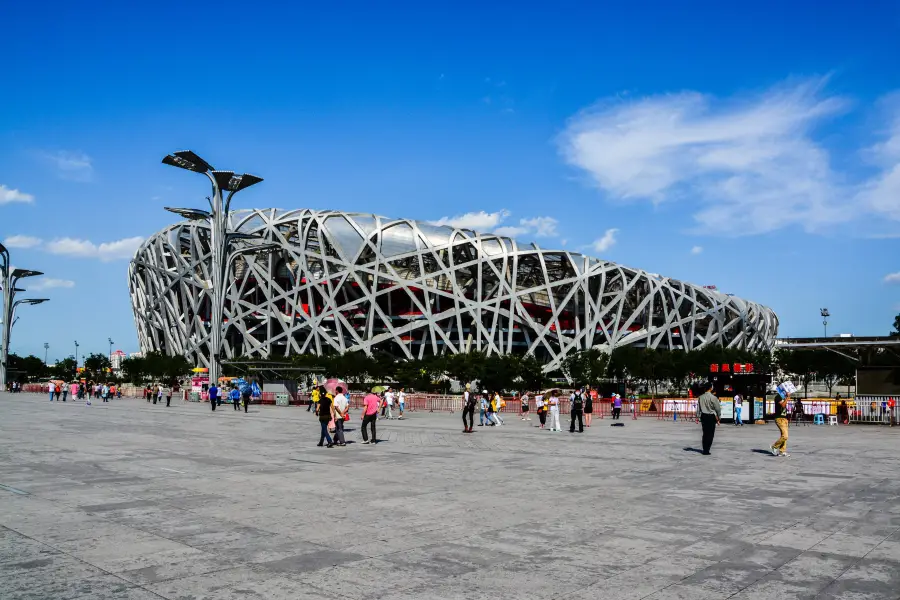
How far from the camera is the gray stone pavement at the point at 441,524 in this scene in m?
5.94

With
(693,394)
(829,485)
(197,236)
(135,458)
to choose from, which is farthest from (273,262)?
(829,485)

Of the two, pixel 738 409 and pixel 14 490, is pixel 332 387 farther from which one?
pixel 738 409

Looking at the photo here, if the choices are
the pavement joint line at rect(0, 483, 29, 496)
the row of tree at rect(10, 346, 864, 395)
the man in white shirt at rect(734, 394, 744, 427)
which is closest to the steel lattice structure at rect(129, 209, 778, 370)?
the row of tree at rect(10, 346, 864, 395)

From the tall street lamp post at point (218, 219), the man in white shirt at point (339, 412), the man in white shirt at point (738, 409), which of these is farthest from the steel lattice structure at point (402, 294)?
the man in white shirt at point (339, 412)

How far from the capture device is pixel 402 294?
7850 centimetres

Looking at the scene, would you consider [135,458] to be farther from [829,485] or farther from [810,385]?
[810,385]

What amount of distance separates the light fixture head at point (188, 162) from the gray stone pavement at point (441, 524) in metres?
28.1

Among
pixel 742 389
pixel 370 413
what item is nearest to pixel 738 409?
pixel 742 389

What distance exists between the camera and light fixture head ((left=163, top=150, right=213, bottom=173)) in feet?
137

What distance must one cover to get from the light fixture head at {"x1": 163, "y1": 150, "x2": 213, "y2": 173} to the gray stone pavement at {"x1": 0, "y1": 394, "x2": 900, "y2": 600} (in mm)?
28132

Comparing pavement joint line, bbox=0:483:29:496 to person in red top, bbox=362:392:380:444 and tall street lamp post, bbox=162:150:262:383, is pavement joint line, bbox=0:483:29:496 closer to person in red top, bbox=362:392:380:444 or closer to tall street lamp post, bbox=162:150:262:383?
person in red top, bbox=362:392:380:444

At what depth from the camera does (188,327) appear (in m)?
84.6

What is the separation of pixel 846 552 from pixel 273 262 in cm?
7662

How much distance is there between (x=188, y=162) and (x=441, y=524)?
128ft
